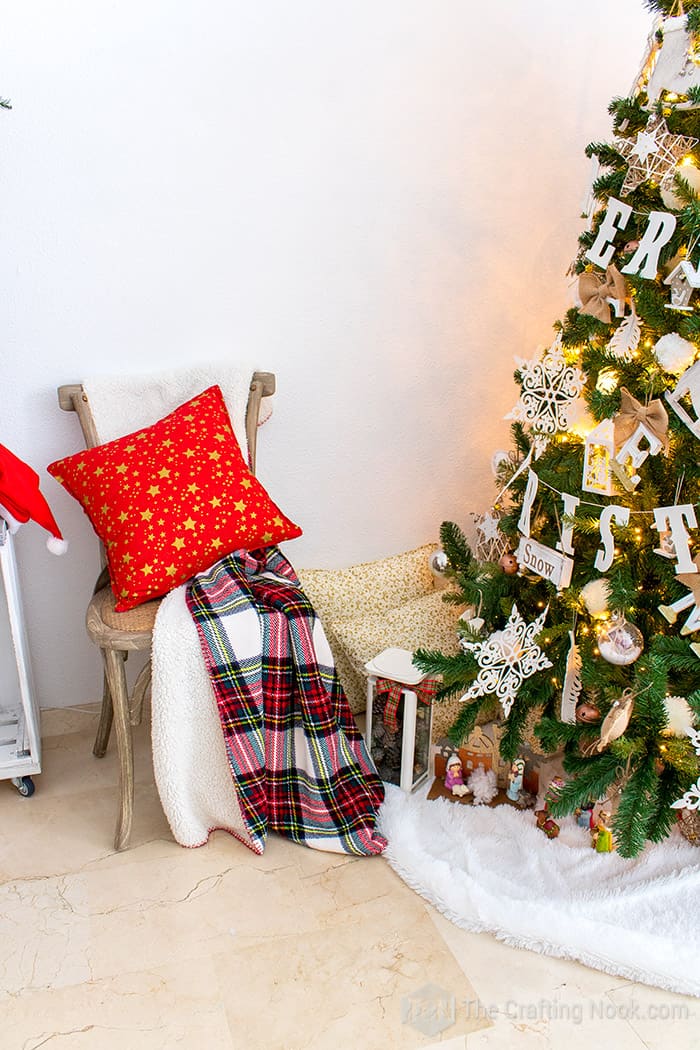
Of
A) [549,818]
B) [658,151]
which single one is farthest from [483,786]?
[658,151]

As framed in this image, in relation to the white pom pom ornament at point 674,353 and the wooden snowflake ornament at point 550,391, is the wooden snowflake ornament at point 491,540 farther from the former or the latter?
the white pom pom ornament at point 674,353

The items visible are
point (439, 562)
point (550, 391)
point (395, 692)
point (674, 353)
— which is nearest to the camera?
point (674, 353)

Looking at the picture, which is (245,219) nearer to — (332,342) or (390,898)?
(332,342)

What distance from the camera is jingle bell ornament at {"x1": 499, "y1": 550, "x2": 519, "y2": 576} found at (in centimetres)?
188

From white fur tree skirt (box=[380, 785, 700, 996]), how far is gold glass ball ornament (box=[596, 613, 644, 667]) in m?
0.43

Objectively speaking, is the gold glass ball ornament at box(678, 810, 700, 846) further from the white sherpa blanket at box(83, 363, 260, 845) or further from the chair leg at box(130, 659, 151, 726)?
the chair leg at box(130, 659, 151, 726)

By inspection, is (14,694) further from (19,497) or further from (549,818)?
(549,818)

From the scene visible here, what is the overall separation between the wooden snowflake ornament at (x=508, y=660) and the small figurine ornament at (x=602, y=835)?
286 millimetres

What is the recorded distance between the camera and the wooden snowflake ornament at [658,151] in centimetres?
157

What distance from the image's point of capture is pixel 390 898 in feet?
5.78

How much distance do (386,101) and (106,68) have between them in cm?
64

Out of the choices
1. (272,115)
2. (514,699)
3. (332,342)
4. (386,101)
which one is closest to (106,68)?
(272,115)

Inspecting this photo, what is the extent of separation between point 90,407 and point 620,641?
4.09 feet

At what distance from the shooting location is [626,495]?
5.46 feet
